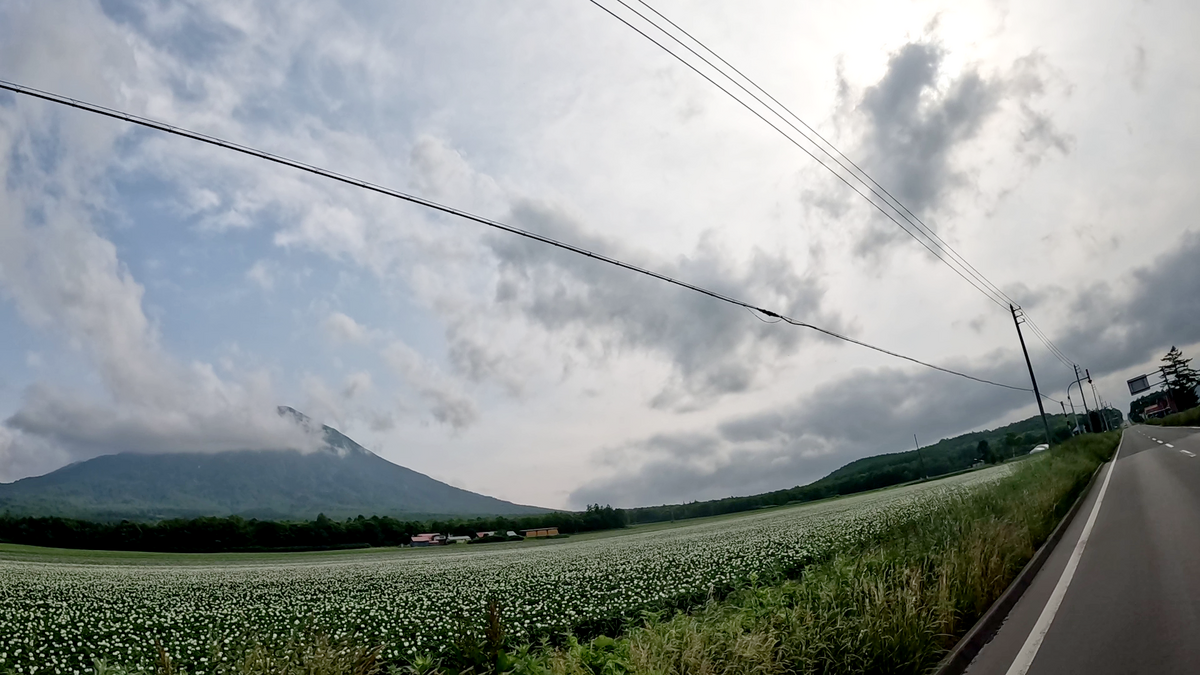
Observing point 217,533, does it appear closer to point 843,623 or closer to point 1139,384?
point 843,623

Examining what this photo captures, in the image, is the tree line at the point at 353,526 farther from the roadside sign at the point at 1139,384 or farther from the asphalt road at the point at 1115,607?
the asphalt road at the point at 1115,607

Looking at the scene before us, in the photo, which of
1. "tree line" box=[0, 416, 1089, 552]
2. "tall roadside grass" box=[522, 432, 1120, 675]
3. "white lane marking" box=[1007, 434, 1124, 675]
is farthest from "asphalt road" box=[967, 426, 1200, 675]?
"tree line" box=[0, 416, 1089, 552]

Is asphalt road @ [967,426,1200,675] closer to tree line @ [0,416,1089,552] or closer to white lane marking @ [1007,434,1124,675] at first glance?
white lane marking @ [1007,434,1124,675]

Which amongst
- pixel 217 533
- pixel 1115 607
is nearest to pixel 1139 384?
pixel 1115 607

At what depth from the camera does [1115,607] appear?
24.7ft

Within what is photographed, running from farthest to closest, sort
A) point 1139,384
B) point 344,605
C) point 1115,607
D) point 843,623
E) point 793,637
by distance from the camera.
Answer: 1. point 1139,384
2. point 344,605
3. point 1115,607
4. point 843,623
5. point 793,637

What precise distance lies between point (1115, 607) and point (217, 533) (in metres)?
83.0

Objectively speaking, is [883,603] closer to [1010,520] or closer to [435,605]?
[1010,520]

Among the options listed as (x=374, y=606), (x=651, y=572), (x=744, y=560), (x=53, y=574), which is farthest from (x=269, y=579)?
(x=744, y=560)

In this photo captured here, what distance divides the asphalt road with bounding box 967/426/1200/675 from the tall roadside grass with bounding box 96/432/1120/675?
582mm

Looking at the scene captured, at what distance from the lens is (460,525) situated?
97625 millimetres

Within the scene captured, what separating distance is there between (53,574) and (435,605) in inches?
961

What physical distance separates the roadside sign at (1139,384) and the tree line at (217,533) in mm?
71174

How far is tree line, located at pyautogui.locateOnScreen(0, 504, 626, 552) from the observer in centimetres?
6475
